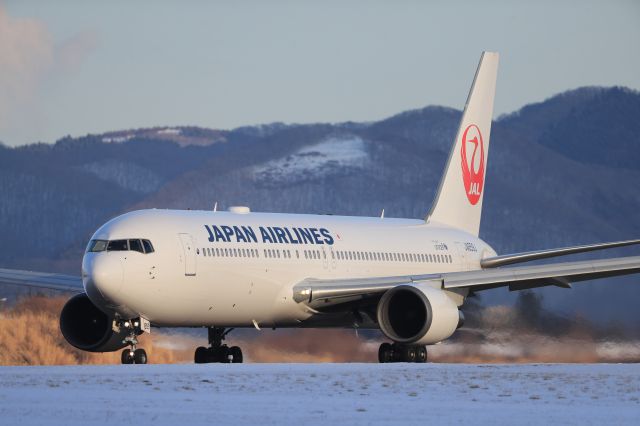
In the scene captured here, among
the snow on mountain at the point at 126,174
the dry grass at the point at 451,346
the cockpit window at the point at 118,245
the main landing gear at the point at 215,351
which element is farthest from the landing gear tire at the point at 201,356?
the snow on mountain at the point at 126,174

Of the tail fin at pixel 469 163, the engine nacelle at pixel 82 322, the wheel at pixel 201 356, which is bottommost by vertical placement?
the wheel at pixel 201 356

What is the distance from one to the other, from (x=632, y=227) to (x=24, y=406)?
6577cm

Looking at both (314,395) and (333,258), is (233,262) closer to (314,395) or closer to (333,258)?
(333,258)

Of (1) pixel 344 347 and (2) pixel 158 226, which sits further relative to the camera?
(1) pixel 344 347

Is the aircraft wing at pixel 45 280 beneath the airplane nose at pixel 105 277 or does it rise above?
above

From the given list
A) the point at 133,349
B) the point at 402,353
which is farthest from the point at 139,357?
the point at 402,353

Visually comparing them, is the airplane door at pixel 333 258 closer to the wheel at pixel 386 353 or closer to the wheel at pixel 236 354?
the wheel at pixel 386 353

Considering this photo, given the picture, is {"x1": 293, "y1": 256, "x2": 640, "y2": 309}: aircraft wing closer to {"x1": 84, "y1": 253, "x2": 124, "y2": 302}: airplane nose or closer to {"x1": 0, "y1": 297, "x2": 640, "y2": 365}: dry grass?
{"x1": 0, "y1": 297, "x2": 640, "y2": 365}: dry grass

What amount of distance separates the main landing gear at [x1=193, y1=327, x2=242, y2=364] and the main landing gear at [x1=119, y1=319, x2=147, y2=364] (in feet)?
10.9

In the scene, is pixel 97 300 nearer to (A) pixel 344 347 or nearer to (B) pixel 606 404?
(A) pixel 344 347

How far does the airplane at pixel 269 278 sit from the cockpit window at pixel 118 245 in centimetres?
2

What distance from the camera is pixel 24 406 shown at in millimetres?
19000

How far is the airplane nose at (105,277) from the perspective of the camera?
30.0 meters

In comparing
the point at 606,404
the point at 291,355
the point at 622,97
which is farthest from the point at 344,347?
the point at 622,97
